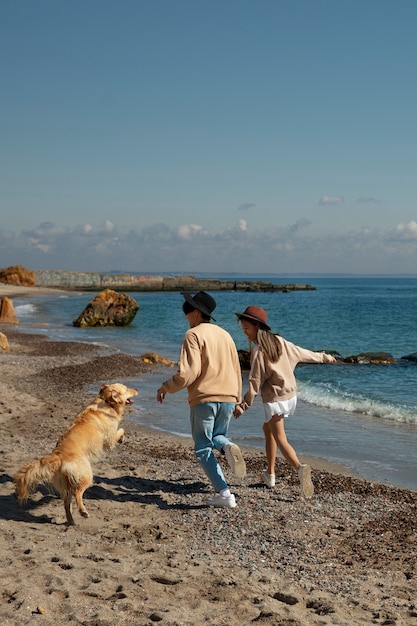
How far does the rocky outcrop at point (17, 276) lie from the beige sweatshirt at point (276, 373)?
84.2 m

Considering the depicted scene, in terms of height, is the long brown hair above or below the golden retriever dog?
above

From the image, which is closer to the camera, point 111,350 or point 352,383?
point 352,383

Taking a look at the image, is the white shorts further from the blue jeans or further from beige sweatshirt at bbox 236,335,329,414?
A: the blue jeans

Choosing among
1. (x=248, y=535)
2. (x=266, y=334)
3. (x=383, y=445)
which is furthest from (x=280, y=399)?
(x=383, y=445)

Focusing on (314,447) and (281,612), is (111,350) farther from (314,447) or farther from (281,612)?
(281,612)

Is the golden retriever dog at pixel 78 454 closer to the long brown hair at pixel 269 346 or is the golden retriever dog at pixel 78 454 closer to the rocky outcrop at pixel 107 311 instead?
the long brown hair at pixel 269 346

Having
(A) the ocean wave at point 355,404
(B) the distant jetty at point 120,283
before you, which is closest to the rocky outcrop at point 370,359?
(A) the ocean wave at point 355,404

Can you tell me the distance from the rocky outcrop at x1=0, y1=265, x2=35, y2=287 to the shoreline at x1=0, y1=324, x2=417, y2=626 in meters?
82.4

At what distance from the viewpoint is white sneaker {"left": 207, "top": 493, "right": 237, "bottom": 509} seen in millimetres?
6188

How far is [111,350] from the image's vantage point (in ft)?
71.9

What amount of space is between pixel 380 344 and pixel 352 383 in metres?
14.4

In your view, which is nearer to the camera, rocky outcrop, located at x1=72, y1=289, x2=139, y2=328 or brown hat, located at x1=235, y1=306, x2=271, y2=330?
brown hat, located at x1=235, y1=306, x2=271, y2=330

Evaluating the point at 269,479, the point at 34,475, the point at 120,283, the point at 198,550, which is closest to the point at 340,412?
the point at 269,479

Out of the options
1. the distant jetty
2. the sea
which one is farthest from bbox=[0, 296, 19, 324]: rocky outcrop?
the distant jetty
